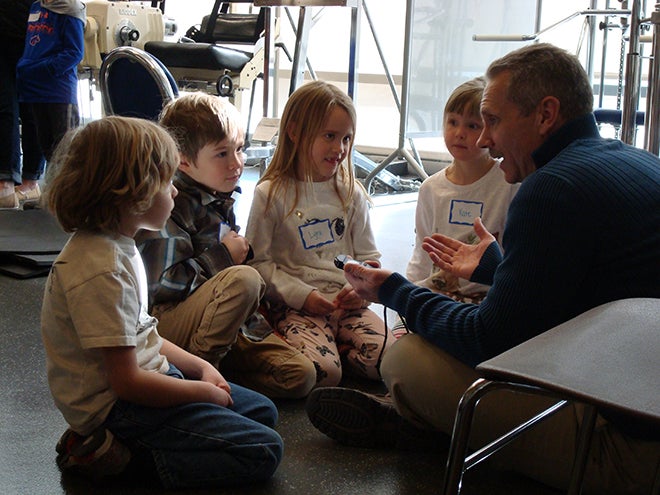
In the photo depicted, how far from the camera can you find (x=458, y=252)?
174cm

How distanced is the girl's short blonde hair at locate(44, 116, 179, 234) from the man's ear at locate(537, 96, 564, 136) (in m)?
0.68

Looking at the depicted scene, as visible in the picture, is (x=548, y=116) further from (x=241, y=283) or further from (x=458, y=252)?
(x=241, y=283)

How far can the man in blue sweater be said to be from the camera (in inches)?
50.0

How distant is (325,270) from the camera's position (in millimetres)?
2123

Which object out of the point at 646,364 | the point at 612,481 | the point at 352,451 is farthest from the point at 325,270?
the point at 646,364

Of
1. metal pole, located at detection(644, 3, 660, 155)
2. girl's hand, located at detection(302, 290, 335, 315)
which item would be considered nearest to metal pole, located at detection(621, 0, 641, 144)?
metal pole, located at detection(644, 3, 660, 155)

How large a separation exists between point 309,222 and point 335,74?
459 cm

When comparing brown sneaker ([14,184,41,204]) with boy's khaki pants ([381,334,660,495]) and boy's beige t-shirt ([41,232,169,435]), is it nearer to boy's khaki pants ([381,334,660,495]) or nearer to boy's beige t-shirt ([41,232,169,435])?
boy's beige t-shirt ([41,232,169,435])

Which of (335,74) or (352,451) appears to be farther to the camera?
(335,74)

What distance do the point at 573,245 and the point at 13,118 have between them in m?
3.58

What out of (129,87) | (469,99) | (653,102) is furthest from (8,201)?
(653,102)

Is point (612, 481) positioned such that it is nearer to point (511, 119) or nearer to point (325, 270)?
point (511, 119)

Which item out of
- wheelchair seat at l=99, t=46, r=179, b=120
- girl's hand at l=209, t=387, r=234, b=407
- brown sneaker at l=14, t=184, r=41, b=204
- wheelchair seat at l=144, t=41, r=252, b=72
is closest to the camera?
girl's hand at l=209, t=387, r=234, b=407

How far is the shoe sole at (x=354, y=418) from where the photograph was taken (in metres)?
1.62
